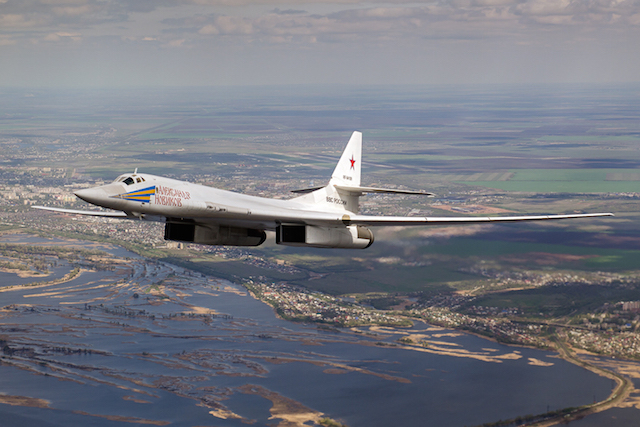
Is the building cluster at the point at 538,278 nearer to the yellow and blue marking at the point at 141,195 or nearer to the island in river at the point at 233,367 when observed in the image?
the island in river at the point at 233,367

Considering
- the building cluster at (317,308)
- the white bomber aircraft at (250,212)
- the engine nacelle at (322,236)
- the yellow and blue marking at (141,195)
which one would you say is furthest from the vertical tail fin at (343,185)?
the building cluster at (317,308)

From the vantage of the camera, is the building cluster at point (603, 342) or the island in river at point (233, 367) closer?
the island in river at point (233, 367)

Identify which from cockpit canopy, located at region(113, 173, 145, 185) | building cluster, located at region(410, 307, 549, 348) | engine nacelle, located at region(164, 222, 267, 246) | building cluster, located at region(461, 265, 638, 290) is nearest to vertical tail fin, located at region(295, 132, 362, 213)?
engine nacelle, located at region(164, 222, 267, 246)

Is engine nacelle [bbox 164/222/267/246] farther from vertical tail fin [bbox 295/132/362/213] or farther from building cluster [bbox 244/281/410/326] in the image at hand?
building cluster [bbox 244/281/410/326]

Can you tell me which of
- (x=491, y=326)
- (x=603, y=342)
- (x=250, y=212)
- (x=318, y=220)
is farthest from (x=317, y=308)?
(x=250, y=212)

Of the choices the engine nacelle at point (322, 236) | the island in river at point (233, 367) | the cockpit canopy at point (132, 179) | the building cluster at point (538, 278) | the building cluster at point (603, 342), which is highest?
the cockpit canopy at point (132, 179)

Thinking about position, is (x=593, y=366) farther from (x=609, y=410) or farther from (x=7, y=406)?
(x=7, y=406)
